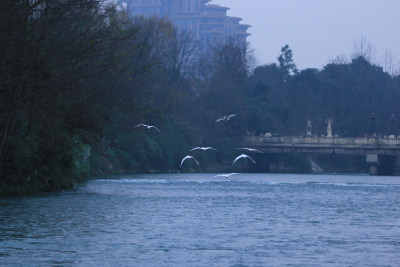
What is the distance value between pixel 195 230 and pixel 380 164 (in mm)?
70389

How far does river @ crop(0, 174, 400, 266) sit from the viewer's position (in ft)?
73.5

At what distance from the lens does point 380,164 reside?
Result: 96312 millimetres

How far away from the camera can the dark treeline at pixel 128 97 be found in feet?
120

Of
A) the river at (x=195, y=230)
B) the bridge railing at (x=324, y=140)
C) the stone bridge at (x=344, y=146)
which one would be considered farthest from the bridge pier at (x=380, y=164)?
the river at (x=195, y=230)

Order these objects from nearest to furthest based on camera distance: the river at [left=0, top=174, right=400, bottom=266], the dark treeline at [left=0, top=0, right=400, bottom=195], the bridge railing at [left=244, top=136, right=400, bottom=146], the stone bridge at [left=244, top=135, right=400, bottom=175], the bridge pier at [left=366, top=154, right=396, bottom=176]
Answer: the river at [left=0, top=174, right=400, bottom=266] < the dark treeline at [left=0, top=0, right=400, bottom=195] < the bridge railing at [left=244, top=136, right=400, bottom=146] < the stone bridge at [left=244, top=135, right=400, bottom=175] < the bridge pier at [left=366, top=154, right=396, bottom=176]

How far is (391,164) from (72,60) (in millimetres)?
64791

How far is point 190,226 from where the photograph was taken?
30078 mm

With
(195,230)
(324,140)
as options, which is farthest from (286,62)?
(195,230)

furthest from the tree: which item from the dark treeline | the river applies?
the river

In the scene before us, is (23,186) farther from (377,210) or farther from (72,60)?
(377,210)

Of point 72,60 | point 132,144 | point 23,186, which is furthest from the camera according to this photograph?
point 132,144

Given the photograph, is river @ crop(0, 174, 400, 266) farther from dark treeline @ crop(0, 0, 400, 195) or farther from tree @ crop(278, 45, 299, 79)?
tree @ crop(278, 45, 299, 79)

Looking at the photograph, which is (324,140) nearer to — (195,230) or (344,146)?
(344,146)

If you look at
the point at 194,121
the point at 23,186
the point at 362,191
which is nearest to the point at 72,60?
the point at 23,186
